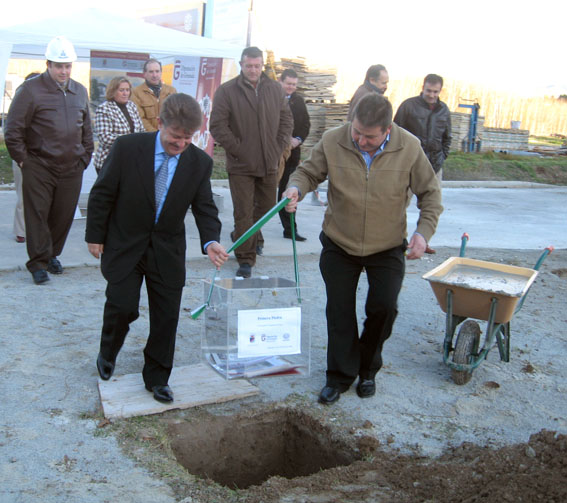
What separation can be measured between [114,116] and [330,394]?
4.15 meters

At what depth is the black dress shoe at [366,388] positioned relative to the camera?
15.2 ft

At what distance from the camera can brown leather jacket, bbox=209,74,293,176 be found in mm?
7355

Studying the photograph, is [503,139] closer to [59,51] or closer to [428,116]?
[428,116]

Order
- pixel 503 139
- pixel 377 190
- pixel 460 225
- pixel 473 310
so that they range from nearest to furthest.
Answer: pixel 377 190 → pixel 473 310 → pixel 460 225 → pixel 503 139

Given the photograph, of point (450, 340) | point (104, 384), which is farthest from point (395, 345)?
point (104, 384)

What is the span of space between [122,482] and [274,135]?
15.6ft

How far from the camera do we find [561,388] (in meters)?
4.93

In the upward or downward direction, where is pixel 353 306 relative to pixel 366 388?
upward

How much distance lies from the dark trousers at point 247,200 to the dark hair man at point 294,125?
1.47 meters

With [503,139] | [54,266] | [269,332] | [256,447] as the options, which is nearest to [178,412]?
[256,447]

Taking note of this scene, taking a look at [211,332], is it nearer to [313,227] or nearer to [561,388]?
[561,388]

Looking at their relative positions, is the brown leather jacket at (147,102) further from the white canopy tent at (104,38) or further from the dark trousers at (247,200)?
the dark trousers at (247,200)

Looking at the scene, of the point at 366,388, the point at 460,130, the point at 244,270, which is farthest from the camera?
the point at 460,130

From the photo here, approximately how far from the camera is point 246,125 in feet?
24.3
